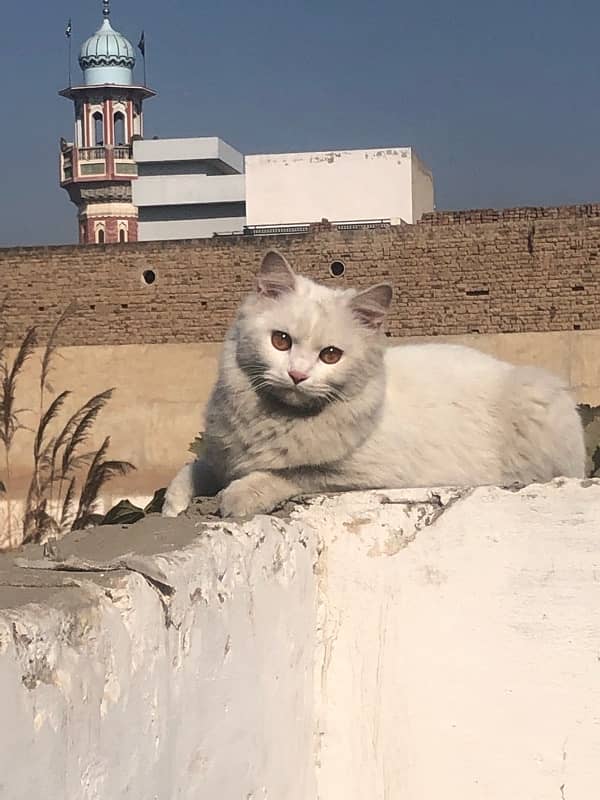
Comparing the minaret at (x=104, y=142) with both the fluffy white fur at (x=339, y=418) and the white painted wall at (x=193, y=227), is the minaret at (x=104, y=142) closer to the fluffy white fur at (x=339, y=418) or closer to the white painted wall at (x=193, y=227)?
the white painted wall at (x=193, y=227)

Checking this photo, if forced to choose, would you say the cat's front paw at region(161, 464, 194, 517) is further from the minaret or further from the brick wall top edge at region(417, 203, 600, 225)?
the minaret

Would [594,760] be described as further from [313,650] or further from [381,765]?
[313,650]

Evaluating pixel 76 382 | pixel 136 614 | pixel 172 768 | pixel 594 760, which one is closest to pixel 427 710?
pixel 594 760

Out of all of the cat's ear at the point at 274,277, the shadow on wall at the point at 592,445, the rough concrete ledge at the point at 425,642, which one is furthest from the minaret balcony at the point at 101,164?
the rough concrete ledge at the point at 425,642

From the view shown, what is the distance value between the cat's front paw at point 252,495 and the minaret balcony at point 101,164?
43.0 metres

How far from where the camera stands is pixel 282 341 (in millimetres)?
2875

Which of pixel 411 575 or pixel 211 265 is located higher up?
pixel 211 265

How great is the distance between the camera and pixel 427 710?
2.42 m

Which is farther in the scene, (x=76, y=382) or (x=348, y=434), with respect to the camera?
(x=76, y=382)

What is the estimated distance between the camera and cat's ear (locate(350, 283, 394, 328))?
2.99m

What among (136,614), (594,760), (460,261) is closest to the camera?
(136,614)

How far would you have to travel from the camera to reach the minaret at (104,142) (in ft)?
148

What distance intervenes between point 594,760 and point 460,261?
9788 mm

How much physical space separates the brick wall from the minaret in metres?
32.2
